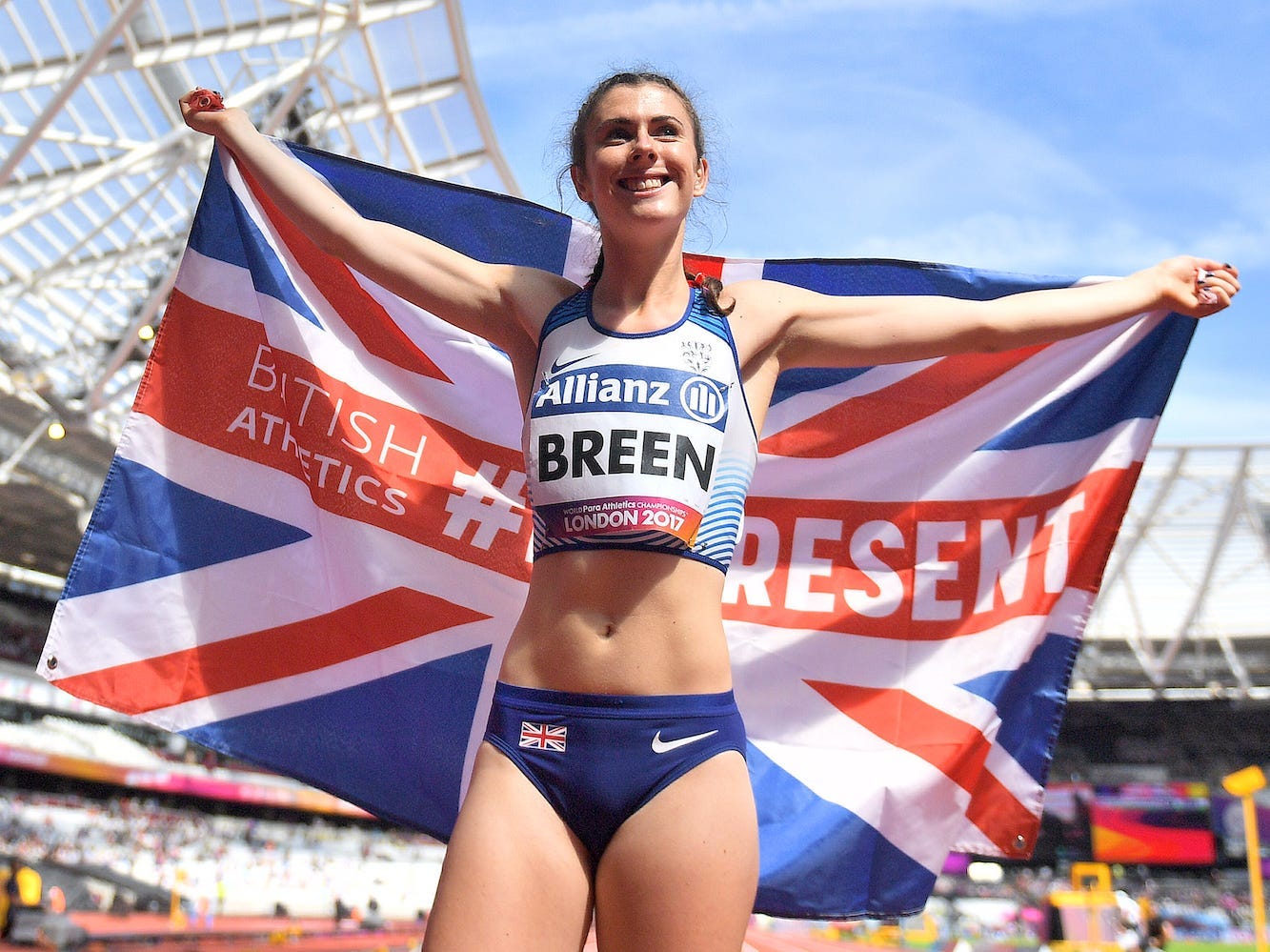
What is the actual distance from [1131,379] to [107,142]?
53.0ft

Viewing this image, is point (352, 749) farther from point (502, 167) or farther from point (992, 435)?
point (502, 167)

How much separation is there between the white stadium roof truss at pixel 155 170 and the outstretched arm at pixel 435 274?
11296 mm

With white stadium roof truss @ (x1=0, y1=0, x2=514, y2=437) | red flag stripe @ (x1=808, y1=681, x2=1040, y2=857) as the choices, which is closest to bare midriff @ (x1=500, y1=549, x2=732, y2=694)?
red flag stripe @ (x1=808, y1=681, x2=1040, y2=857)

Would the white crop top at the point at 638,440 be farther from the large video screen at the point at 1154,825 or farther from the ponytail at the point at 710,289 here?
the large video screen at the point at 1154,825

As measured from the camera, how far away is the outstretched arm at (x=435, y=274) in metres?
2.29

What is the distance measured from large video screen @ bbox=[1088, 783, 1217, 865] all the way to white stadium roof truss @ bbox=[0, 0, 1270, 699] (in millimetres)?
5605

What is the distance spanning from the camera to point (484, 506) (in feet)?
11.0

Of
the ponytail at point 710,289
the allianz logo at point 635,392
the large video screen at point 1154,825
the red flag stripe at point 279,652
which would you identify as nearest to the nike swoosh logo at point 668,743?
the allianz logo at point 635,392

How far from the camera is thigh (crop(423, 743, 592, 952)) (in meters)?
1.74

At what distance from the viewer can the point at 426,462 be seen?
3.38 m

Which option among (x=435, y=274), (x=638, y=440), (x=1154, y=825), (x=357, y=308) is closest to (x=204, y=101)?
(x=435, y=274)

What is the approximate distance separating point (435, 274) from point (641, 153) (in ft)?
1.55

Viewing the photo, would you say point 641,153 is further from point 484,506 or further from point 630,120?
point 484,506

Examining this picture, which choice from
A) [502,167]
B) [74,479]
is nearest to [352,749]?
[502,167]
